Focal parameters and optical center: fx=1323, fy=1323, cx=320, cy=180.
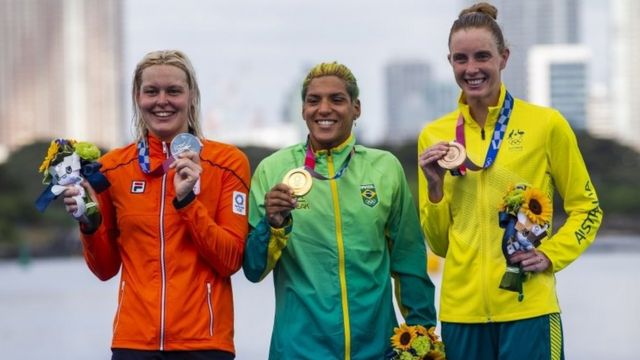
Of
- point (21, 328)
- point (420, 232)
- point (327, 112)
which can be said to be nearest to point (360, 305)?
point (420, 232)

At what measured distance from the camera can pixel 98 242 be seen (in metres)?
6.30

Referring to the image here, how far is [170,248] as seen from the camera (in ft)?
20.4

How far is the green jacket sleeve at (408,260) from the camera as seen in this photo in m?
6.54

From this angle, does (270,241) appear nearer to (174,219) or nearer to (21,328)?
(174,219)

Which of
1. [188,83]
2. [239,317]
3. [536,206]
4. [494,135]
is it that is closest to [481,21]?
[494,135]

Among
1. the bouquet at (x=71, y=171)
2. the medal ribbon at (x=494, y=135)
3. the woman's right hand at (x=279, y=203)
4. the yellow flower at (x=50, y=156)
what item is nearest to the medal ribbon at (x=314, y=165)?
the woman's right hand at (x=279, y=203)

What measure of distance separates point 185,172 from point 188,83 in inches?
22.5

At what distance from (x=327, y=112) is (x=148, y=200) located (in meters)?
0.96

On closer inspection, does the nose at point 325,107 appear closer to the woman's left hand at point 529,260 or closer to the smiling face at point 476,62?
the smiling face at point 476,62

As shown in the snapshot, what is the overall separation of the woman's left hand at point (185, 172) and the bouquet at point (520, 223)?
142 cm

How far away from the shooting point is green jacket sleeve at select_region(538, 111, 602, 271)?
6340 mm

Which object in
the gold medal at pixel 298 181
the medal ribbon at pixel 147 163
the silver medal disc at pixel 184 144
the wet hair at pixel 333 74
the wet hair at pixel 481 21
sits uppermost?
the wet hair at pixel 481 21

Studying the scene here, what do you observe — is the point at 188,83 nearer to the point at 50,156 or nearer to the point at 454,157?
the point at 50,156

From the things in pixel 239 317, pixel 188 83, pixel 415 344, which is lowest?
pixel 239 317
